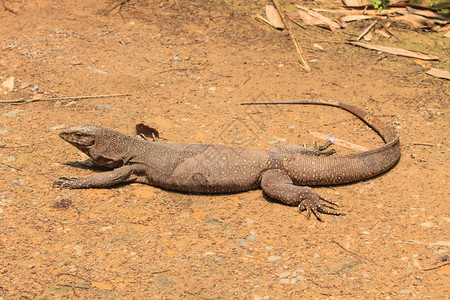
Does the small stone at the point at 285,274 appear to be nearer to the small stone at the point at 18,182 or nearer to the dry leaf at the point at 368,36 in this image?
the small stone at the point at 18,182

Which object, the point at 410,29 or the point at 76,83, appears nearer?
the point at 76,83

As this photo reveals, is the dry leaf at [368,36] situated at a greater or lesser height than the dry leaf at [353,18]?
lesser

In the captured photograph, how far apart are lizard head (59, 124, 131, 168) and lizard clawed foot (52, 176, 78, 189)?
0.48 metres

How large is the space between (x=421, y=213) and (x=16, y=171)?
17.0ft

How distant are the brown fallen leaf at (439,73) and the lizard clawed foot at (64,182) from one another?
6837 mm

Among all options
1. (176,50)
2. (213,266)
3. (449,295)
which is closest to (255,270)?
(213,266)

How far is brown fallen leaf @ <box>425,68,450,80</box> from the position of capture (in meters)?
8.78

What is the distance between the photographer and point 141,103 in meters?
7.97

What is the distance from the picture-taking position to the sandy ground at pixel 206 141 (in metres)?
4.64

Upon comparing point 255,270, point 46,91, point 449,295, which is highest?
point 449,295

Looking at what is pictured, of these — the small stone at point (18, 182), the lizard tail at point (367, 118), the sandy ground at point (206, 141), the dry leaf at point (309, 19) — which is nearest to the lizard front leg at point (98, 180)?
the sandy ground at point (206, 141)

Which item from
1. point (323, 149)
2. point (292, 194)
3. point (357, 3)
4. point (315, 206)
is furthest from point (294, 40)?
point (315, 206)

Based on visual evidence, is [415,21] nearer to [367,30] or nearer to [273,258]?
[367,30]

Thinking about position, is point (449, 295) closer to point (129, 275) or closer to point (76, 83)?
point (129, 275)
